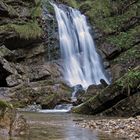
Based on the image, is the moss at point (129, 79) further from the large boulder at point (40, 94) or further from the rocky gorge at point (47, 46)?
the large boulder at point (40, 94)

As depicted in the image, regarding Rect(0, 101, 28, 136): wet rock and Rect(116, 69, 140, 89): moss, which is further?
Rect(116, 69, 140, 89): moss

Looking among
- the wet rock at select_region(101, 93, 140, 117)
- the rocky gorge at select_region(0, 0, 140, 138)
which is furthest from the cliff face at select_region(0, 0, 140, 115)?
the wet rock at select_region(101, 93, 140, 117)

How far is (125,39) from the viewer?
102 feet

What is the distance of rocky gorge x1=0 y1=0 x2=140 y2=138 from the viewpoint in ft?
73.2

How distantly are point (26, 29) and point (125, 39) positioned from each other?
26.3ft

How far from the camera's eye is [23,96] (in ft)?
71.9

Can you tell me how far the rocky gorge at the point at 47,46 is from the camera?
2231cm

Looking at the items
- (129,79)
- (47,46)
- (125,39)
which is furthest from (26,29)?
(129,79)

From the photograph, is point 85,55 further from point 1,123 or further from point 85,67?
point 1,123

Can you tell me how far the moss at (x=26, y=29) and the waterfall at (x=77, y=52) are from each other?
6.22ft

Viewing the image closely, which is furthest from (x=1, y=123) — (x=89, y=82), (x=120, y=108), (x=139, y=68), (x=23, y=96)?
(x=89, y=82)

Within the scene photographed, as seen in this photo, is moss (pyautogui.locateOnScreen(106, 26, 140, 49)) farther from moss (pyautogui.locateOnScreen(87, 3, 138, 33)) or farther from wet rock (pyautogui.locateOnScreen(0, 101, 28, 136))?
wet rock (pyautogui.locateOnScreen(0, 101, 28, 136))

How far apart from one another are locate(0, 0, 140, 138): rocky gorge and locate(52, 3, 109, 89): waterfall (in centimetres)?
49

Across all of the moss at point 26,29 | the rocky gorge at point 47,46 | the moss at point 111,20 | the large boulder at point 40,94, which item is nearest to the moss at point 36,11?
the rocky gorge at point 47,46
